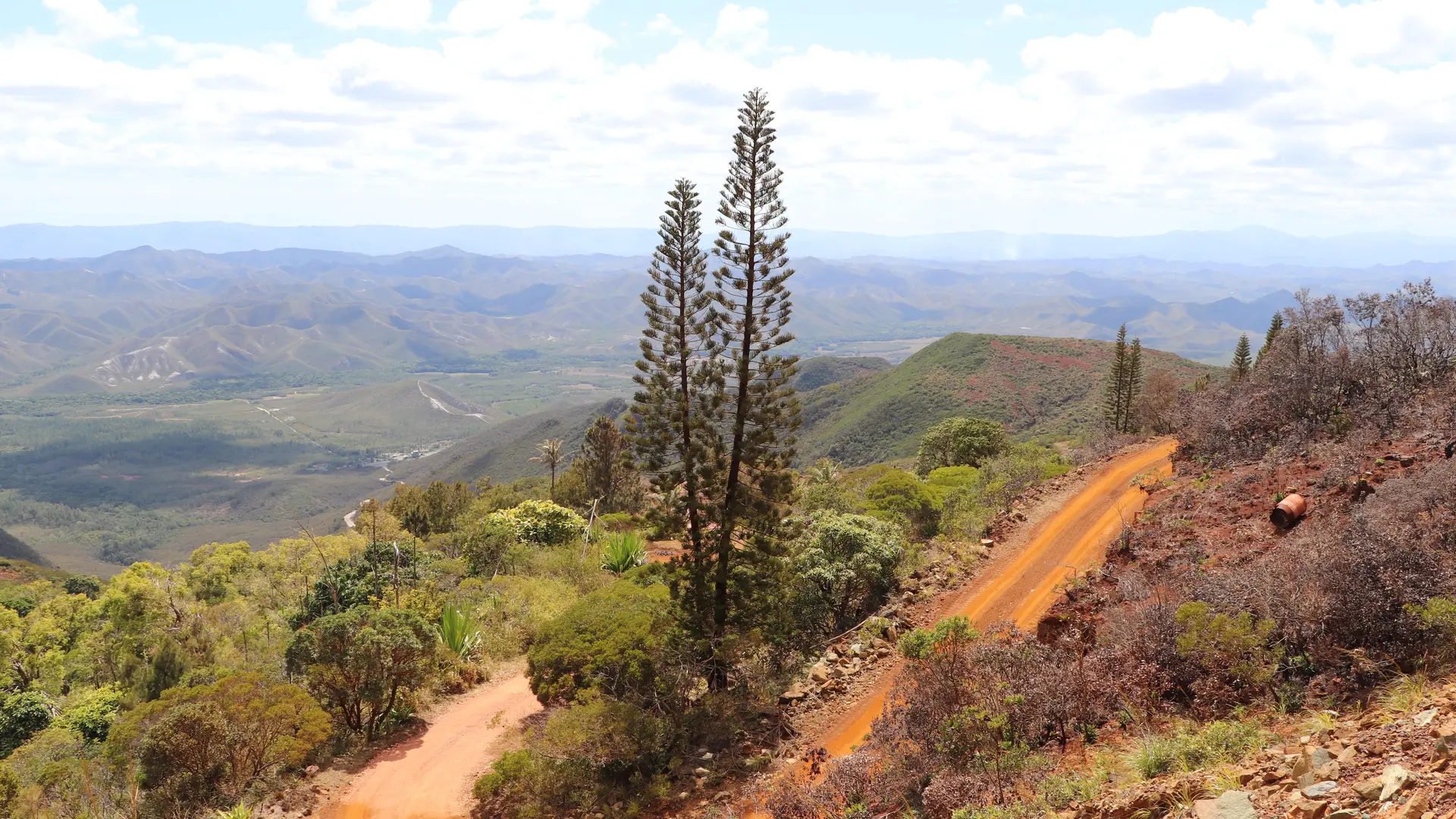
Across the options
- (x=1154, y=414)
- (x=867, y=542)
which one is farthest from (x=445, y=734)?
(x=1154, y=414)

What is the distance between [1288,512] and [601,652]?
12246 millimetres

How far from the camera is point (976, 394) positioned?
93625 millimetres

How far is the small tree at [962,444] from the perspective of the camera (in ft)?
113

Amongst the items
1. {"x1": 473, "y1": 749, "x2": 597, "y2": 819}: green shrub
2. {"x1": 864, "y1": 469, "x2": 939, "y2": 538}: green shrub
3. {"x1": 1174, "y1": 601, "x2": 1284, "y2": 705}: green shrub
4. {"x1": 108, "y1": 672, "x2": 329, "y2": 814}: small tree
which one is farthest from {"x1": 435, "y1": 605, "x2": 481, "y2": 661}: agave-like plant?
{"x1": 1174, "y1": 601, "x2": 1284, "y2": 705}: green shrub

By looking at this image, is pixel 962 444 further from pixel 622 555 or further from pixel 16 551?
pixel 16 551

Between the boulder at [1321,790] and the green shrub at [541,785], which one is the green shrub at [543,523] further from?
the boulder at [1321,790]

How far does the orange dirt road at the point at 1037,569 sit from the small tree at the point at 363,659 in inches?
358

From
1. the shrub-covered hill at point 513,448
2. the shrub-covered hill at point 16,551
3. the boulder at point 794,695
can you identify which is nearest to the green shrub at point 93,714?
the boulder at point 794,695

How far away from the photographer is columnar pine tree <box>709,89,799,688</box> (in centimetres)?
1491

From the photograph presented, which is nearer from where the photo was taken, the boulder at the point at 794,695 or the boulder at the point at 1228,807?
the boulder at the point at 1228,807

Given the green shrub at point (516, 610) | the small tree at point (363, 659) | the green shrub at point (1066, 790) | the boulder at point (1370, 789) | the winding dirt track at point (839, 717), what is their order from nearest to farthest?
the boulder at point (1370, 789) → the green shrub at point (1066, 790) → the winding dirt track at point (839, 717) → the small tree at point (363, 659) → the green shrub at point (516, 610)

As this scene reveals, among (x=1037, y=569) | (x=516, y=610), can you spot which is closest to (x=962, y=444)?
(x=1037, y=569)

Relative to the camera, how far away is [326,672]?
15234 millimetres

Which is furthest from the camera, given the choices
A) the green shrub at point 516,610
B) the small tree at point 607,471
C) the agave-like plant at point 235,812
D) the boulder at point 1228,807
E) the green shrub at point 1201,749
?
the small tree at point 607,471
